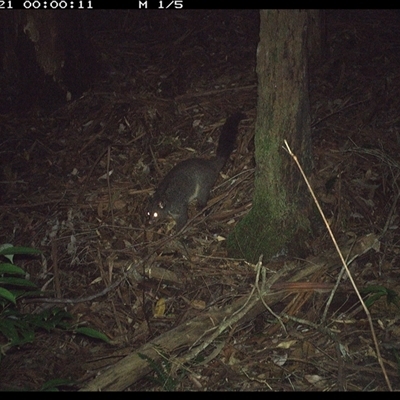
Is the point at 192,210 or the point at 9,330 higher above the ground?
the point at 9,330

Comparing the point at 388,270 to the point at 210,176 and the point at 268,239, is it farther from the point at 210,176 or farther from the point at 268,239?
the point at 210,176

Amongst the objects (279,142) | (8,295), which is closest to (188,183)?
(279,142)

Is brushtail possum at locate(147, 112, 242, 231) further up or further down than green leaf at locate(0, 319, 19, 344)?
further up

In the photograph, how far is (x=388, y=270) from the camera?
14.6 feet

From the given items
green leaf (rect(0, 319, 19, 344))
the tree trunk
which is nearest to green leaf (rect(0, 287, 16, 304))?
green leaf (rect(0, 319, 19, 344))

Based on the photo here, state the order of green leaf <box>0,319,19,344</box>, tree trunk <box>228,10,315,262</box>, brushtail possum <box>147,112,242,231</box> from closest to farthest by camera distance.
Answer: green leaf <box>0,319,19,344</box> < tree trunk <box>228,10,315,262</box> < brushtail possum <box>147,112,242,231</box>

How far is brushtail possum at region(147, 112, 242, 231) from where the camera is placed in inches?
213

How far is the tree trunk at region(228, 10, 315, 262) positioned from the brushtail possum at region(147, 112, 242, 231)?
2.38 feet

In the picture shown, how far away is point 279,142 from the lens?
4473 mm

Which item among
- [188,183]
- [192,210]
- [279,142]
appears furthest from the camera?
[192,210]

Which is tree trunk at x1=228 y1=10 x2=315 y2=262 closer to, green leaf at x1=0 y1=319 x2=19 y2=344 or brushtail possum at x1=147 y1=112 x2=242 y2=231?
brushtail possum at x1=147 y1=112 x2=242 y2=231

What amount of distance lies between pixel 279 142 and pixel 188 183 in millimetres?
1275

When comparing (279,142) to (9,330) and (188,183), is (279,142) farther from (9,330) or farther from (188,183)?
(9,330)

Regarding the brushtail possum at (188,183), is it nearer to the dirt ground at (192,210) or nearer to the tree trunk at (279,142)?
the dirt ground at (192,210)
